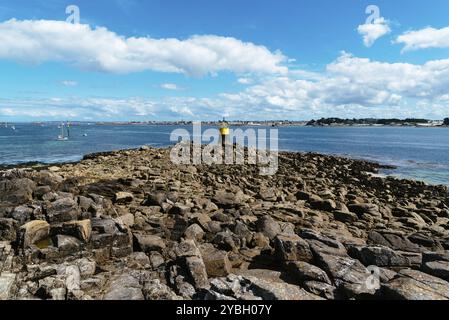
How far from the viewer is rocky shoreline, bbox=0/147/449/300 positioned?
771 centimetres

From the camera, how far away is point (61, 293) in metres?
7.34

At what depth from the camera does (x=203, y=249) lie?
10.1 m

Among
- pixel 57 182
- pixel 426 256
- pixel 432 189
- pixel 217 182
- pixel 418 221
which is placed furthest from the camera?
pixel 432 189

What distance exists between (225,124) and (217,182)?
74.1 feet

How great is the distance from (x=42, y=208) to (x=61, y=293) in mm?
5686

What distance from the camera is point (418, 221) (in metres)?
16.8

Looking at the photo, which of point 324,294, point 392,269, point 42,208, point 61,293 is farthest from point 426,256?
point 42,208

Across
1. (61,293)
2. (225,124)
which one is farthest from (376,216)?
(225,124)

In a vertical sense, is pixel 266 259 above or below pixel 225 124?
below

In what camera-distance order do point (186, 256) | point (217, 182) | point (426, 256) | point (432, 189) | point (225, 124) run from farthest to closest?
point (225, 124)
point (432, 189)
point (217, 182)
point (426, 256)
point (186, 256)

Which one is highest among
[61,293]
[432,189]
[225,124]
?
[225,124]

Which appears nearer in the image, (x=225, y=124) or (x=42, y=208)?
(x=42, y=208)

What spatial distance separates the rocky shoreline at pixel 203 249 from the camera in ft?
25.3
